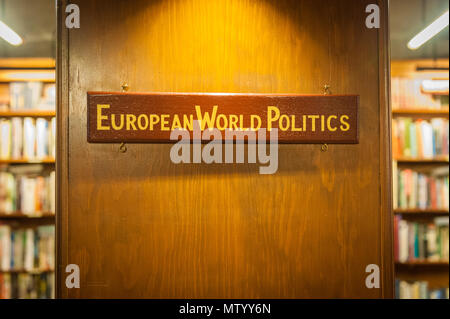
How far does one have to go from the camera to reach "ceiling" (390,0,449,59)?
7.37 feet

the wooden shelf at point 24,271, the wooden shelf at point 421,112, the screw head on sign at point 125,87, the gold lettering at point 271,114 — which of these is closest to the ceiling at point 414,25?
the wooden shelf at point 421,112

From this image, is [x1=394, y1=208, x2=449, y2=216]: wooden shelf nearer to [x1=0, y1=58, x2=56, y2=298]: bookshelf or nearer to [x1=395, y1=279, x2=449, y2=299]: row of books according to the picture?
[x1=395, y1=279, x2=449, y2=299]: row of books

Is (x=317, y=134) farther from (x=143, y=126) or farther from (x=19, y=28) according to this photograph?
(x=19, y=28)

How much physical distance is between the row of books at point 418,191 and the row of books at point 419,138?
0.16 meters

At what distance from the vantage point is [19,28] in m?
2.40

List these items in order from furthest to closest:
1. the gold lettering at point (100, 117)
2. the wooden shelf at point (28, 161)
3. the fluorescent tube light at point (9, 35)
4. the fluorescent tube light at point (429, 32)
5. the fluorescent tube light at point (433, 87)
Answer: the fluorescent tube light at point (433, 87), the wooden shelf at point (28, 161), the fluorescent tube light at point (9, 35), the fluorescent tube light at point (429, 32), the gold lettering at point (100, 117)

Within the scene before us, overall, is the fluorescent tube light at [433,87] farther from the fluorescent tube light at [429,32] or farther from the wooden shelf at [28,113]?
the wooden shelf at [28,113]

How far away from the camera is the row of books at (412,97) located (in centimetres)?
253

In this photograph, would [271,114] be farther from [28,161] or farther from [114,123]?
[28,161]

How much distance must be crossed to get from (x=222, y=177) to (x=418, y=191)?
1752 millimetres

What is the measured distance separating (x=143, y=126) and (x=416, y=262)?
2219mm

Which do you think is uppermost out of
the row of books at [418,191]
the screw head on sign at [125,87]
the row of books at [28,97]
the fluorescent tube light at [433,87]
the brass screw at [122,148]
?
the fluorescent tube light at [433,87]

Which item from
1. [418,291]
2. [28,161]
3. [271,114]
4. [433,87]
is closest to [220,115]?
[271,114]

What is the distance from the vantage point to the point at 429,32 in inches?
86.2
